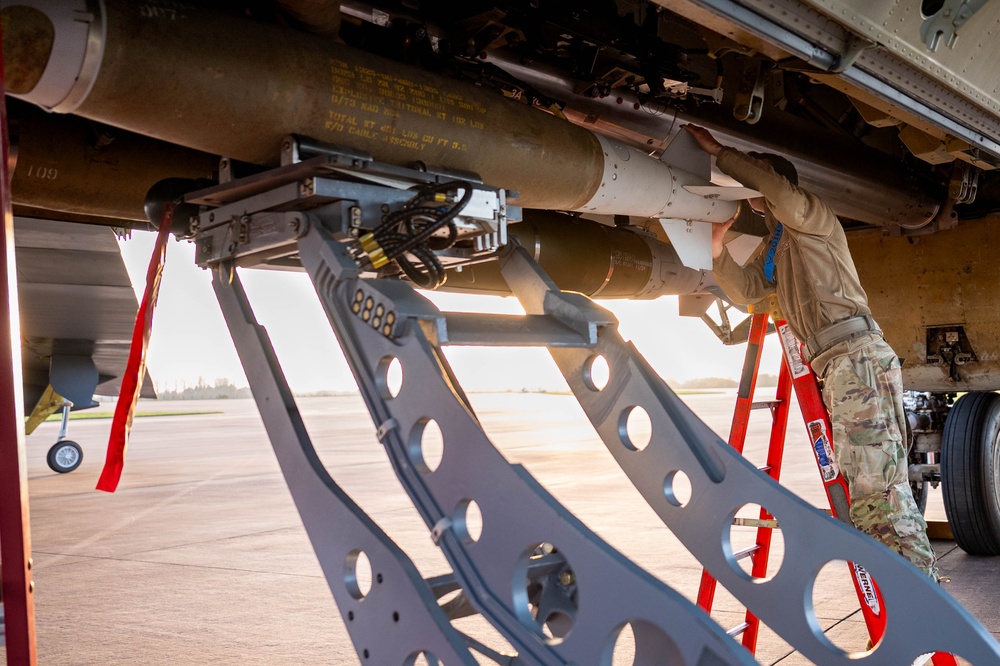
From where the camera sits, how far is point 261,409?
205cm

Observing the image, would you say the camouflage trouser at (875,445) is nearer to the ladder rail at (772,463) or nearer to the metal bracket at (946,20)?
the ladder rail at (772,463)

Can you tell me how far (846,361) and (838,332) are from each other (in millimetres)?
114

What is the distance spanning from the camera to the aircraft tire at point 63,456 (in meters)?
9.45

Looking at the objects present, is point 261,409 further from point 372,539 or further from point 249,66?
point 249,66

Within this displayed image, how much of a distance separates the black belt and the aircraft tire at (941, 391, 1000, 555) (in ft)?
7.75

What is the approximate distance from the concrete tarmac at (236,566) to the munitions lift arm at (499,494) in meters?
1.42

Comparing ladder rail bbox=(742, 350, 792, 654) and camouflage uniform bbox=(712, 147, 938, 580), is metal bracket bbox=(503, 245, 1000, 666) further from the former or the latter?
camouflage uniform bbox=(712, 147, 938, 580)

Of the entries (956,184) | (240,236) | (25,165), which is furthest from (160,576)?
(956,184)

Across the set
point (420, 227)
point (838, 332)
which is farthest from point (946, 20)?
point (420, 227)

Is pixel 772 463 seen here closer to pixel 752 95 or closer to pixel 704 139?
pixel 704 139

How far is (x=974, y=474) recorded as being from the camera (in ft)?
16.7

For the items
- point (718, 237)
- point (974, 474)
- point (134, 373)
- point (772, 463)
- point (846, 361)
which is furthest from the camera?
point (974, 474)

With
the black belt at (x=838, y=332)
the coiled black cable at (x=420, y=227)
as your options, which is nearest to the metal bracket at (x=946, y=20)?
the black belt at (x=838, y=332)

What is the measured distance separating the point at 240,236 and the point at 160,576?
2999 mm
